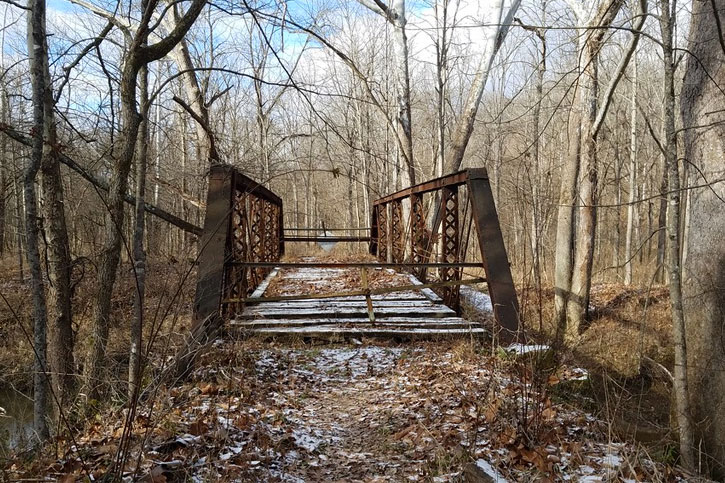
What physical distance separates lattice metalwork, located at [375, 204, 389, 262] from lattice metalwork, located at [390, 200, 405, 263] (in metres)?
1.41

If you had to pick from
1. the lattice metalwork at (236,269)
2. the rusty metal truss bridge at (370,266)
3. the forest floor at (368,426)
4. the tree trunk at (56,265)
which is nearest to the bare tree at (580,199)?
the rusty metal truss bridge at (370,266)

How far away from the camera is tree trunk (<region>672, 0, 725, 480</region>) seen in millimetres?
3154

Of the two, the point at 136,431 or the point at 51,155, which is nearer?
the point at 136,431

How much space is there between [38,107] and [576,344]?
9002 mm

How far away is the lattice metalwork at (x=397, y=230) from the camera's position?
11.1m

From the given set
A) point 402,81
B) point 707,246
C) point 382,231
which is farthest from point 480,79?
point 707,246

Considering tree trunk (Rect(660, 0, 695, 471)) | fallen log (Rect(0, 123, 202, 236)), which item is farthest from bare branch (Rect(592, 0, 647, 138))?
fallen log (Rect(0, 123, 202, 236))

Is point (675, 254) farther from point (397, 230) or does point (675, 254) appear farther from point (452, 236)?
point (397, 230)

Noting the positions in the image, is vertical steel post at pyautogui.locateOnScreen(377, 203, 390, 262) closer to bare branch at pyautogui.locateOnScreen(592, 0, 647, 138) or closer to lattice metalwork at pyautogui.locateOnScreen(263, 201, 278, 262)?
lattice metalwork at pyautogui.locateOnScreen(263, 201, 278, 262)

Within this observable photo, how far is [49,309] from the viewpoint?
536cm

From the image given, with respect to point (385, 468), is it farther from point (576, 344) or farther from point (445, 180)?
point (576, 344)

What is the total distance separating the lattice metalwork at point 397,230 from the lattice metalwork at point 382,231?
1.41 metres

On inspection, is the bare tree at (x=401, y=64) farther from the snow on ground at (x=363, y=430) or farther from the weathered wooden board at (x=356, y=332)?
the snow on ground at (x=363, y=430)

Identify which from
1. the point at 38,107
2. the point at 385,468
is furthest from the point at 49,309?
the point at 385,468
